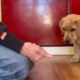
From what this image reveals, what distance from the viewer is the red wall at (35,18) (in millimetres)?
3035

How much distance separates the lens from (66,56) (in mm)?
2990

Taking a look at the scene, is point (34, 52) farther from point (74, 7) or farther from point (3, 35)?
point (74, 7)

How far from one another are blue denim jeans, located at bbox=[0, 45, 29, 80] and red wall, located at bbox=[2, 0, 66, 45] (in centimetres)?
197

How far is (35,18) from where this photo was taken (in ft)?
10.1

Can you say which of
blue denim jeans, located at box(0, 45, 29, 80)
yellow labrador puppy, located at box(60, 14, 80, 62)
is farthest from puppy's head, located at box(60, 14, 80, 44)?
blue denim jeans, located at box(0, 45, 29, 80)

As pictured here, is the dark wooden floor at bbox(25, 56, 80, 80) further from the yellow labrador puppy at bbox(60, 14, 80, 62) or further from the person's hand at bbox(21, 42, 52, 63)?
the person's hand at bbox(21, 42, 52, 63)

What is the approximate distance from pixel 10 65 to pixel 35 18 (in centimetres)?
207

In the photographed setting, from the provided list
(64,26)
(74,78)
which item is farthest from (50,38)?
(74,78)

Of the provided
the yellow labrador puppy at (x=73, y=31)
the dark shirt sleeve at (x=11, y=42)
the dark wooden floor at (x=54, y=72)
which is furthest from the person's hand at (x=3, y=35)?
the yellow labrador puppy at (x=73, y=31)

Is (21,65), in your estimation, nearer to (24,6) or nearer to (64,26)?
(64,26)

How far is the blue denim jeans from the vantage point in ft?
3.25

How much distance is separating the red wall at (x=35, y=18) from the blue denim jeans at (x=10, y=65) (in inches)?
77.4

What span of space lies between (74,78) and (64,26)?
943 millimetres

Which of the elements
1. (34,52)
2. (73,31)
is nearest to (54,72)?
(73,31)
